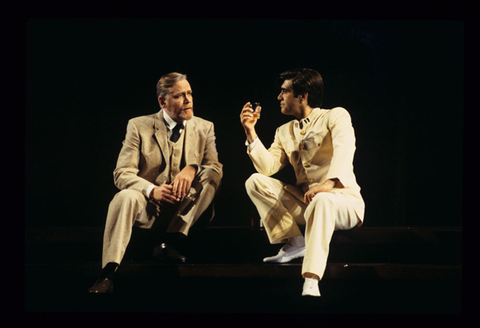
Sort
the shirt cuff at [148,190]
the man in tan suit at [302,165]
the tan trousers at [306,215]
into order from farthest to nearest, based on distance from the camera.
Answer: the shirt cuff at [148,190] < the man in tan suit at [302,165] < the tan trousers at [306,215]

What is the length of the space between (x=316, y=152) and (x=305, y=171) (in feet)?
0.50

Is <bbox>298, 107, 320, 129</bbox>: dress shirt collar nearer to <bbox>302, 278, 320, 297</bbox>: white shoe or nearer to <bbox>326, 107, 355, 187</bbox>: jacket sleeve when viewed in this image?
<bbox>326, 107, 355, 187</bbox>: jacket sleeve

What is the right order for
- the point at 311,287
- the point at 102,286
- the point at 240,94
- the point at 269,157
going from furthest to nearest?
the point at 240,94
the point at 269,157
the point at 102,286
the point at 311,287

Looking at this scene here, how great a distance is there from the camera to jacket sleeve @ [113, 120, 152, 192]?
424 centimetres

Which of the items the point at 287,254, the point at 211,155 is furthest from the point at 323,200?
the point at 211,155

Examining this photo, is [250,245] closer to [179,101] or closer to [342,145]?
[342,145]

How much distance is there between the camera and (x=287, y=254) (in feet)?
13.8

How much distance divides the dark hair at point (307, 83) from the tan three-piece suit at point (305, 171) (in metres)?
0.08

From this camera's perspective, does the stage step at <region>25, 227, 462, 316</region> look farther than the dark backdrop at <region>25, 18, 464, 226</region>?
No

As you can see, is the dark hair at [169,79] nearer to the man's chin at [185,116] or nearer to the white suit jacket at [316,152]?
the man's chin at [185,116]

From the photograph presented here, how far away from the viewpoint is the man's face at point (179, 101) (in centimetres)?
430

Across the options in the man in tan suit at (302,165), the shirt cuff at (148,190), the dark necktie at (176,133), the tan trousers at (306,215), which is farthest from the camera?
the dark necktie at (176,133)

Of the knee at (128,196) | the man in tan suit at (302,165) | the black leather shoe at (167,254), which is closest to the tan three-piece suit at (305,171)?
the man in tan suit at (302,165)

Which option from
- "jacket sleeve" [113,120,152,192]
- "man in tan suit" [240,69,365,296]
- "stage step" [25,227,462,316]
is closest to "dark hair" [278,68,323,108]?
"man in tan suit" [240,69,365,296]
